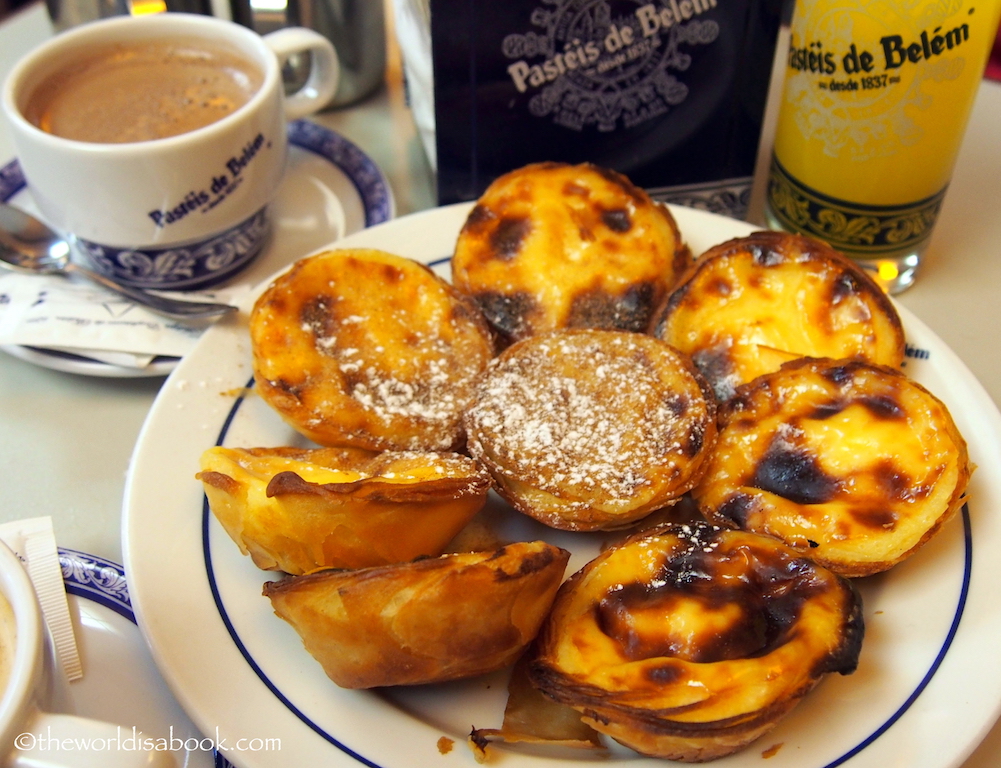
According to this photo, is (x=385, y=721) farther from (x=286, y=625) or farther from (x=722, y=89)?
(x=722, y=89)

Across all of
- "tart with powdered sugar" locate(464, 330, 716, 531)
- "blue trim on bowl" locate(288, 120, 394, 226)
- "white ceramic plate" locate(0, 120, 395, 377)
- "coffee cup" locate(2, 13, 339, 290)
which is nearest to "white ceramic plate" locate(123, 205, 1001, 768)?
"tart with powdered sugar" locate(464, 330, 716, 531)

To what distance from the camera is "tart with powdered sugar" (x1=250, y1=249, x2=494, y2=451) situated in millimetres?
1121

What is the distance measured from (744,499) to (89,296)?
1055mm

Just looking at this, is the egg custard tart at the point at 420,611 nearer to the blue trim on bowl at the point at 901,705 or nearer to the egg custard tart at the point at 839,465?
the blue trim on bowl at the point at 901,705

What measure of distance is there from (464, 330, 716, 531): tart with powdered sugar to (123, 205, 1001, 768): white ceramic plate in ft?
0.34

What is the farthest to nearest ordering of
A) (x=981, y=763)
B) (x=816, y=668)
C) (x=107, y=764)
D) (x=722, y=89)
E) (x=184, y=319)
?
(x=722, y=89) → (x=184, y=319) → (x=981, y=763) → (x=816, y=668) → (x=107, y=764)

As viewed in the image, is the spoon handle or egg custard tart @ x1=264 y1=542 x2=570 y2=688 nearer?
egg custard tart @ x1=264 y1=542 x2=570 y2=688

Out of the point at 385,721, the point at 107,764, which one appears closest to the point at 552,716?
the point at 385,721

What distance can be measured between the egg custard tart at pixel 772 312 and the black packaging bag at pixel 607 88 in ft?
1.29

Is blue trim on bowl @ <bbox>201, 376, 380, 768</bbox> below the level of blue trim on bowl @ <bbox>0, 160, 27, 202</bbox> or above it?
below

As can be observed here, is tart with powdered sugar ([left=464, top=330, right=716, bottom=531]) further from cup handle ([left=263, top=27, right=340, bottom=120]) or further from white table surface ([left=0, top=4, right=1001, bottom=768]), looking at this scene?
cup handle ([left=263, top=27, right=340, bottom=120])

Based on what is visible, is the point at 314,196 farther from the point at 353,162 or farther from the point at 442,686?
the point at 442,686

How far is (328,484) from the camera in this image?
90 cm

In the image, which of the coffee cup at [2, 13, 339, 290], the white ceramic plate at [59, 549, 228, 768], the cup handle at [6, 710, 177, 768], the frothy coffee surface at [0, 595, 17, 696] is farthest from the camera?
the coffee cup at [2, 13, 339, 290]
